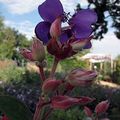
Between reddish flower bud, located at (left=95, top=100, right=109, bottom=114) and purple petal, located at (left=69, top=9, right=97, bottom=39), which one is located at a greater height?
purple petal, located at (left=69, top=9, right=97, bottom=39)

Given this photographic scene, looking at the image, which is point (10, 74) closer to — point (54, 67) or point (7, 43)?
A: point (54, 67)

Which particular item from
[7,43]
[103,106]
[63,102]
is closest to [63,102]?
[63,102]

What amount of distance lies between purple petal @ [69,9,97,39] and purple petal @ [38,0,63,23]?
4cm

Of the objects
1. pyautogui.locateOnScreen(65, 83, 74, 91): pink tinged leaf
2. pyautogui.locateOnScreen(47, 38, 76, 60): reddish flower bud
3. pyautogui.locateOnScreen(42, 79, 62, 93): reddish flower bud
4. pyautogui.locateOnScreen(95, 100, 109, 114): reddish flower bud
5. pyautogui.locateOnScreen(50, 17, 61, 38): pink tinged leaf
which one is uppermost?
pyautogui.locateOnScreen(50, 17, 61, 38): pink tinged leaf

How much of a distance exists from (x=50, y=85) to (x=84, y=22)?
0.17 meters

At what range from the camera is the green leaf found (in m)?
1.04

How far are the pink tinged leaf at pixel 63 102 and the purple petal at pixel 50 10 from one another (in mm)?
179

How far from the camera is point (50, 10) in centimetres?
105

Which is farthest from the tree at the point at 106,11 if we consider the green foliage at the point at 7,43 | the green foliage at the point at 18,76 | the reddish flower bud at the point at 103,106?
the green foliage at the point at 7,43

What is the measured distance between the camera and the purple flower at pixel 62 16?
41.7 inches

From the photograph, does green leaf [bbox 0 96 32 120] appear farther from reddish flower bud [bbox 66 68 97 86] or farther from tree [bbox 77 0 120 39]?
tree [bbox 77 0 120 39]

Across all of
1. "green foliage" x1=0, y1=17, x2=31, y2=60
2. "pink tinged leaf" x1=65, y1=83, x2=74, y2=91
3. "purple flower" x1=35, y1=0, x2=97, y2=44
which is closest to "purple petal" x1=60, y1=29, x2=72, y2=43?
"purple flower" x1=35, y1=0, x2=97, y2=44

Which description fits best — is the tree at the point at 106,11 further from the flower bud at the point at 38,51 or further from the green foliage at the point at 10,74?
the flower bud at the point at 38,51

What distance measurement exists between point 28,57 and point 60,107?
136 mm
